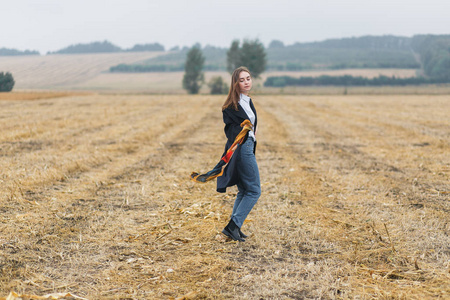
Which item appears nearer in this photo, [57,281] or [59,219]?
[57,281]

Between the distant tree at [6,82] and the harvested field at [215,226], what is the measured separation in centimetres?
2583

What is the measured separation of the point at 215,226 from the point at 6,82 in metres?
36.1

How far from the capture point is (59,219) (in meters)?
6.15

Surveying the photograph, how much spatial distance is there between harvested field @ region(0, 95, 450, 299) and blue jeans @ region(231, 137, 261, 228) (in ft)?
1.61

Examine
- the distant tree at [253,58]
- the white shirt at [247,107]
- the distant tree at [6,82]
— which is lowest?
the white shirt at [247,107]

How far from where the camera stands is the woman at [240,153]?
520cm

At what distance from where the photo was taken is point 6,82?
1356 inches

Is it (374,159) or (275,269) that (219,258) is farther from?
(374,159)

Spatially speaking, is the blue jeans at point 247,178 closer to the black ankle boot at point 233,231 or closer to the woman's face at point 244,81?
the black ankle boot at point 233,231

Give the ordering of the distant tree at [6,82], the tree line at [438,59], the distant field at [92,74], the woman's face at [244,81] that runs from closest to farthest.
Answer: the woman's face at [244,81] < the distant tree at [6,82] < the distant field at [92,74] < the tree line at [438,59]

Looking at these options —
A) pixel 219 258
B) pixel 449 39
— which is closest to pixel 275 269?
pixel 219 258

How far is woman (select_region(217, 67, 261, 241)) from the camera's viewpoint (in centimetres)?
520

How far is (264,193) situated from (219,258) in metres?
3.25

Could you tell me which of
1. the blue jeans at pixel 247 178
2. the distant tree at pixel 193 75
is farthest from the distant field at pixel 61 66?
the blue jeans at pixel 247 178
